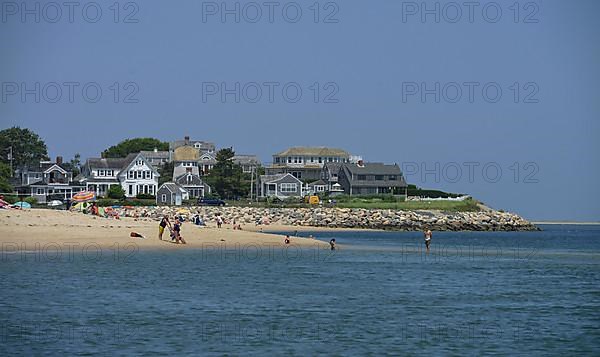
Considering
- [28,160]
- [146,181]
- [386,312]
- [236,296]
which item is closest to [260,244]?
[236,296]

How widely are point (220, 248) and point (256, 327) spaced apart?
29.4m

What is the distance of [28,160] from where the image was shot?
144875mm

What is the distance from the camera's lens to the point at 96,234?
54.0 metres

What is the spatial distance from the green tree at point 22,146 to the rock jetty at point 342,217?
56053 millimetres

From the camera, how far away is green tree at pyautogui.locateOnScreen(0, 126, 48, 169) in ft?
472

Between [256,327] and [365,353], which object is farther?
[256,327]

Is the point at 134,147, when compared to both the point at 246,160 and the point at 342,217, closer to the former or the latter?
the point at 246,160

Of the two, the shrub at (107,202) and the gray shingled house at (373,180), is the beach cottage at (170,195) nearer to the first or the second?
the shrub at (107,202)

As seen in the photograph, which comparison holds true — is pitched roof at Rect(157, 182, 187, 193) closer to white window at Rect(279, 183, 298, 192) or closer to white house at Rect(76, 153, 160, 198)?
white house at Rect(76, 153, 160, 198)

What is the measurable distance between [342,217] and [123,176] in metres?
33.3

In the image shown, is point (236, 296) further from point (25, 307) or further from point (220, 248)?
point (220, 248)

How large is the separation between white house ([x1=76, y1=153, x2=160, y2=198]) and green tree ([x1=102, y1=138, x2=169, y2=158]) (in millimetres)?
34049

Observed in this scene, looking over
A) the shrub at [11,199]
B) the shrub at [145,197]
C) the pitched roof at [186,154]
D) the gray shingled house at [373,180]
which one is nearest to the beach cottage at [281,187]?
the gray shingled house at [373,180]

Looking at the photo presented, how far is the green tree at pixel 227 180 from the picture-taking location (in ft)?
395
